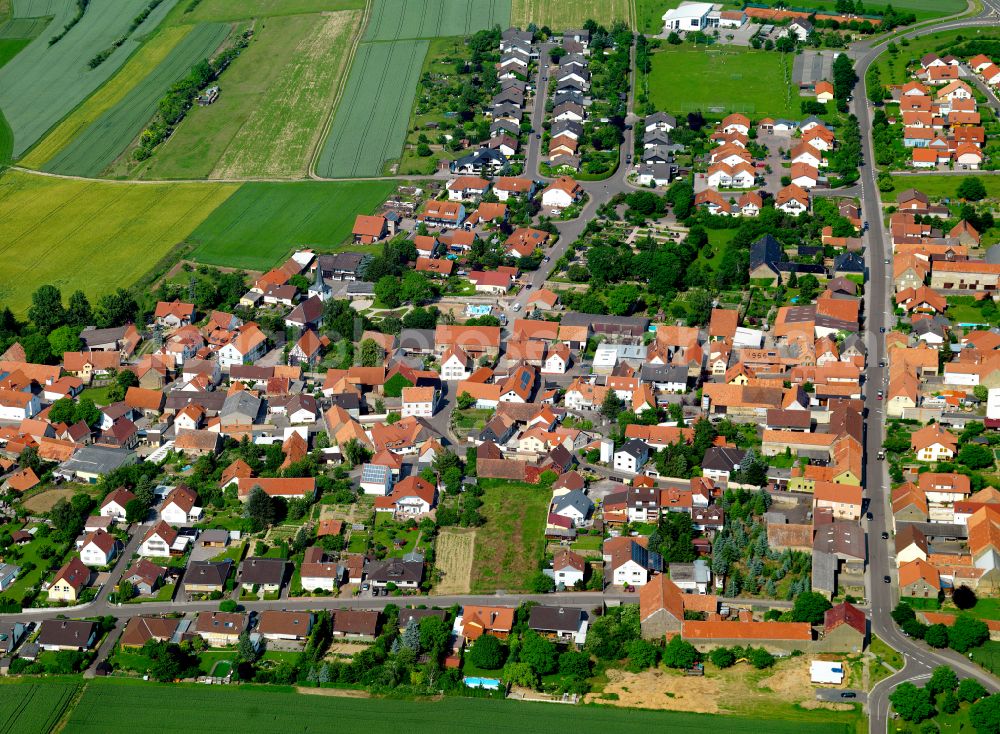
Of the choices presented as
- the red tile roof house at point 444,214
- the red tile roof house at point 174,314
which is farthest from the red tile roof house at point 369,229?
the red tile roof house at point 174,314

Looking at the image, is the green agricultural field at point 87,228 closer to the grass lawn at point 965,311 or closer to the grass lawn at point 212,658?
the grass lawn at point 212,658

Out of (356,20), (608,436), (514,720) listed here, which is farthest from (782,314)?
(356,20)

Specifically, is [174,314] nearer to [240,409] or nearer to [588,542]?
[240,409]

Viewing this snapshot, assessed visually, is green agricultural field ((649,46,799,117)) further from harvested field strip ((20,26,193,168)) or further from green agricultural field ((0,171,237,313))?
harvested field strip ((20,26,193,168))

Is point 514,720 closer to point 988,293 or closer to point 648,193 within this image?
point 988,293

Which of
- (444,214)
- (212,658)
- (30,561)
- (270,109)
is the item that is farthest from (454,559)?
(270,109)

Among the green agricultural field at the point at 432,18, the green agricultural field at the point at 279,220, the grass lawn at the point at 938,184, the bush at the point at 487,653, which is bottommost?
the bush at the point at 487,653
